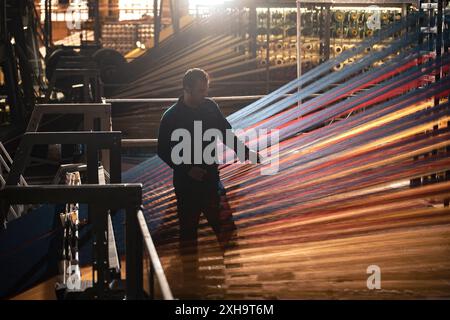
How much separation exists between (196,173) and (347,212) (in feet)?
2.33

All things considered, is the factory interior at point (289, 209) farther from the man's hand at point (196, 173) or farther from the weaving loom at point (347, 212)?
the man's hand at point (196, 173)

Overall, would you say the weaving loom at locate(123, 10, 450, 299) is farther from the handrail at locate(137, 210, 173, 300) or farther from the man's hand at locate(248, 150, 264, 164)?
the handrail at locate(137, 210, 173, 300)

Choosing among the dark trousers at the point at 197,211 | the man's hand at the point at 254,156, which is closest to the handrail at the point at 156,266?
the dark trousers at the point at 197,211

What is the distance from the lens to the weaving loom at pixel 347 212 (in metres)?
2.86

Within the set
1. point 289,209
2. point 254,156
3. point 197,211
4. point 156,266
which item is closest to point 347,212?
point 289,209

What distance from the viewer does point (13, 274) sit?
12.9ft

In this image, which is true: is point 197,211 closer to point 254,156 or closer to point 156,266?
point 254,156

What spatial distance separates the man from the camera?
3.34 m

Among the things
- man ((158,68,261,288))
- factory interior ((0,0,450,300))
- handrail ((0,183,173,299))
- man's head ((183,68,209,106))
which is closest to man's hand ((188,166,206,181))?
man ((158,68,261,288))

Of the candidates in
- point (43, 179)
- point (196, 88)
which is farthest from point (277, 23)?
point (196, 88)

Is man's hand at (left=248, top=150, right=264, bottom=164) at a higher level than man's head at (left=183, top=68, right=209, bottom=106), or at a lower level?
lower

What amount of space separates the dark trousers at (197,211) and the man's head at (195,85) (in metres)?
0.40

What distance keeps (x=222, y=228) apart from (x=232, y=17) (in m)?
8.03
